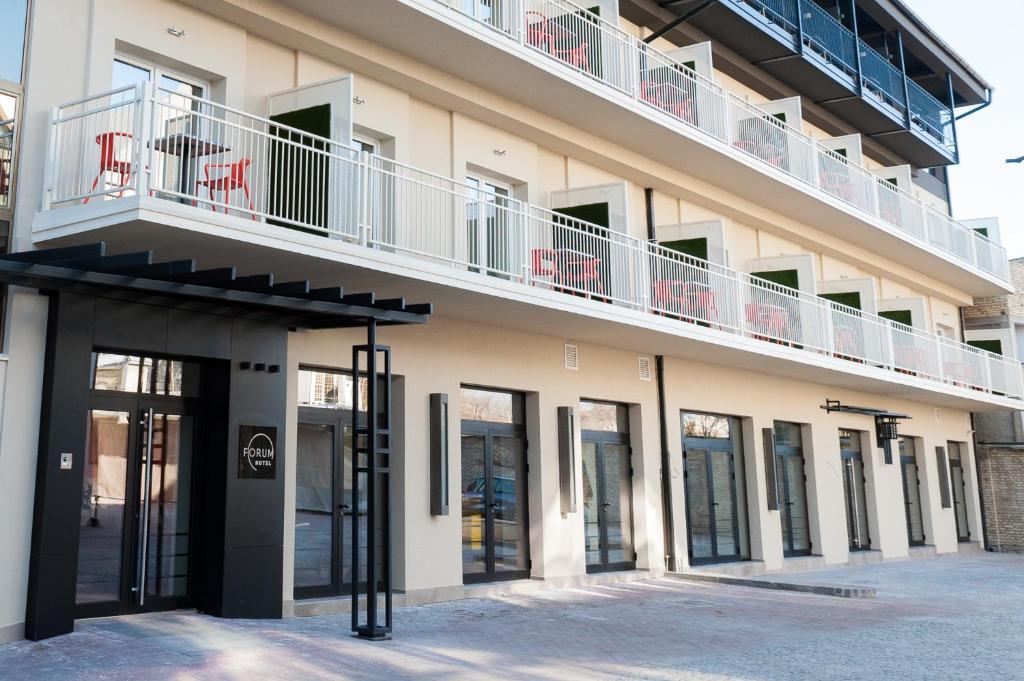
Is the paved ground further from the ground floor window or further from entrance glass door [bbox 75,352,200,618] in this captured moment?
the ground floor window

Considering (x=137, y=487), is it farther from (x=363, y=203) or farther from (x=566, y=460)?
(x=566, y=460)

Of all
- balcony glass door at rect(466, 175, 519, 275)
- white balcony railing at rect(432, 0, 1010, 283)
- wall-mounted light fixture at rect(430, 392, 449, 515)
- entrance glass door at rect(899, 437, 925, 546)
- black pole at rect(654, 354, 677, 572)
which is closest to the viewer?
balcony glass door at rect(466, 175, 519, 275)

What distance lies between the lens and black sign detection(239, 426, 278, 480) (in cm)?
1047

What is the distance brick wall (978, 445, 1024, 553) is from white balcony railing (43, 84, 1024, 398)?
9.48 metres

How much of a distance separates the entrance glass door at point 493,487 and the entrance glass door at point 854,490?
10.1 m

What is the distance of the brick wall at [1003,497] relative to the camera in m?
26.5

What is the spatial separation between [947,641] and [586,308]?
19.4 feet

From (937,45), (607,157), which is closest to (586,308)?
(607,157)

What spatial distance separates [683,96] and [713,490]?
7.12m

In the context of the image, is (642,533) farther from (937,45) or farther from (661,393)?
(937,45)

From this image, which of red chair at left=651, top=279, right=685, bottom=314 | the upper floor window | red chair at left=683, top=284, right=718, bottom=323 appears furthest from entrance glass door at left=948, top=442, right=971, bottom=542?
the upper floor window

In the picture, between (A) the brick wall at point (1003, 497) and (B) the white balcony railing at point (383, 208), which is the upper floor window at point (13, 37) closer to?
(B) the white balcony railing at point (383, 208)

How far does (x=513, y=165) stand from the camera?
14789 mm

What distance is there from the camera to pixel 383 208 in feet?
40.2
